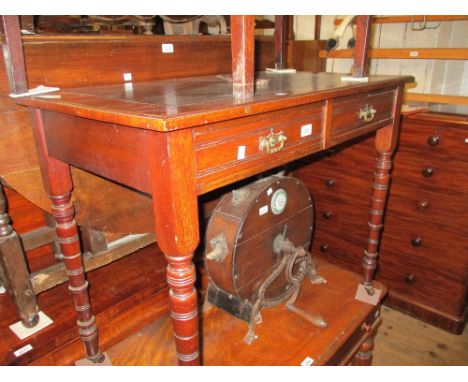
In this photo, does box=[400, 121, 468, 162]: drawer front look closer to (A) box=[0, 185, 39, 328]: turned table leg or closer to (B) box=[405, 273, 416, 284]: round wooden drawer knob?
(B) box=[405, 273, 416, 284]: round wooden drawer knob

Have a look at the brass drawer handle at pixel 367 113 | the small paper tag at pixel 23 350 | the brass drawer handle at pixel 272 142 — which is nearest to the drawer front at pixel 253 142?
the brass drawer handle at pixel 272 142

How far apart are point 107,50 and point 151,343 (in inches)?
42.3

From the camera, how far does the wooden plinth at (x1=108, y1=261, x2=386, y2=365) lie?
1380 millimetres

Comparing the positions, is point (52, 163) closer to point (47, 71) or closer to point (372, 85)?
point (47, 71)

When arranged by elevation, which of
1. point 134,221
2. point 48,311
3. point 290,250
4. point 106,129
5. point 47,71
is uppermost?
point 47,71

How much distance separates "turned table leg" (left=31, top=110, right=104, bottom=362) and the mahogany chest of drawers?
1.47 metres

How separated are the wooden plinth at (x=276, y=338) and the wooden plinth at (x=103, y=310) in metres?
0.08

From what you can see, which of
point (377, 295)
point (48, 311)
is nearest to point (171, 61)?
point (48, 311)

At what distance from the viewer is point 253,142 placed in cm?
91

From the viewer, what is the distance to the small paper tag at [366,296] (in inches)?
65.7

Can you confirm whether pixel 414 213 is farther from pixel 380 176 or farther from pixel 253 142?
pixel 253 142

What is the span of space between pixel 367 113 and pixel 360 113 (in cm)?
6

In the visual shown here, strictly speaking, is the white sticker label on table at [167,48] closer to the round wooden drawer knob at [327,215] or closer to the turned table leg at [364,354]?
the round wooden drawer knob at [327,215]

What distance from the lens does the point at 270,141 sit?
37.2 inches
